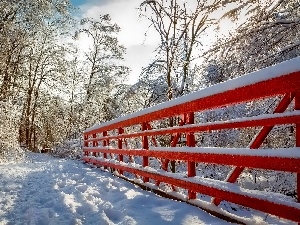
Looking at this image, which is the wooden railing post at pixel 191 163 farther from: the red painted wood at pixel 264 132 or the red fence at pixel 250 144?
the red painted wood at pixel 264 132

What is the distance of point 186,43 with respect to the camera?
45.1ft

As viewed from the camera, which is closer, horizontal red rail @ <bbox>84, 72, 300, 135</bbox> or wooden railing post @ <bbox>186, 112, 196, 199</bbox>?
horizontal red rail @ <bbox>84, 72, 300, 135</bbox>

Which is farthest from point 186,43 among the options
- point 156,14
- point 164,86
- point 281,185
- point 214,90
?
point 214,90

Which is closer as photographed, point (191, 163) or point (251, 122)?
point (251, 122)

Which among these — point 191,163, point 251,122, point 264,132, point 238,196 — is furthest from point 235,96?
point 191,163

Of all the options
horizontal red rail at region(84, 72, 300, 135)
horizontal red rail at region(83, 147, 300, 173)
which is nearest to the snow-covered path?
horizontal red rail at region(83, 147, 300, 173)

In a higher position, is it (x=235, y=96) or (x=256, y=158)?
(x=235, y=96)

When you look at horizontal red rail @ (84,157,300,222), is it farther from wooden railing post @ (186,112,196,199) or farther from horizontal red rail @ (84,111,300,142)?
horizontal red rail @ (84,111,300,142)

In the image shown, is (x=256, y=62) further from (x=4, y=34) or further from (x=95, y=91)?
(x=95, y=91)

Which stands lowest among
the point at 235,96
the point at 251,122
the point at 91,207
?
the point at 91,207

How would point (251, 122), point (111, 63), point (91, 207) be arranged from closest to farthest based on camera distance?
point (251, 122), point (91, 207), point (111, 63)

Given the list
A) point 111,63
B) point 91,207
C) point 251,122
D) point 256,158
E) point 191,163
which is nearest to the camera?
point 256,158

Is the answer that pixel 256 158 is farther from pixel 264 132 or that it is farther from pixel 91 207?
pixel 91 207

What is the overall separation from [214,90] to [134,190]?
2.52 metres
